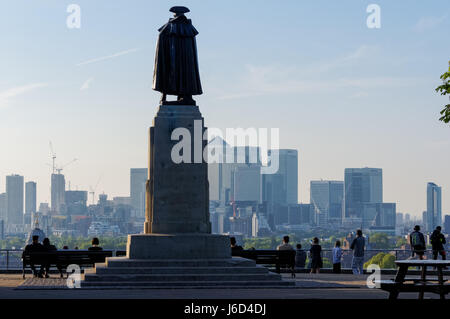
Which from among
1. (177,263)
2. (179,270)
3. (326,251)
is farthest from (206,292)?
(326,251)

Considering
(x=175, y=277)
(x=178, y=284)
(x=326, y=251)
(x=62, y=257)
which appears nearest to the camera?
(x=178, y=284)

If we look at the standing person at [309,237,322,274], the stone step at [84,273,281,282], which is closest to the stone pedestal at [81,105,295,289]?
the stone step at [84,273,281,282]

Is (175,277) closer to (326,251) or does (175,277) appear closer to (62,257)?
(62,257)

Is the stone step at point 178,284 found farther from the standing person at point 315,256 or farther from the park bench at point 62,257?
the standing person at point 315,256

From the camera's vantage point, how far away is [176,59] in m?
28.8

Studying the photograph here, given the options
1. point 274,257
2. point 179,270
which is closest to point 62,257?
point 179,270

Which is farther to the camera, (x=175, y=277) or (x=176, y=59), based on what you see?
(x=176, y=59)

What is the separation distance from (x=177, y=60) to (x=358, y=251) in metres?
9.69

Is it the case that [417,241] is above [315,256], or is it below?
above

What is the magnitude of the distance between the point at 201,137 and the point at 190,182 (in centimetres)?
138

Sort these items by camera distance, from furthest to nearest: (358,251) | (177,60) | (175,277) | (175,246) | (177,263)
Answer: (358,251) → (177,60) → (175,246) → (177,263) → (175,277)

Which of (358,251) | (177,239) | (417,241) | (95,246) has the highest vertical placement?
(177,239)

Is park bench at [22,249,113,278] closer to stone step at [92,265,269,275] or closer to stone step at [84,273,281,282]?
stone step at [92,265,269,275]
